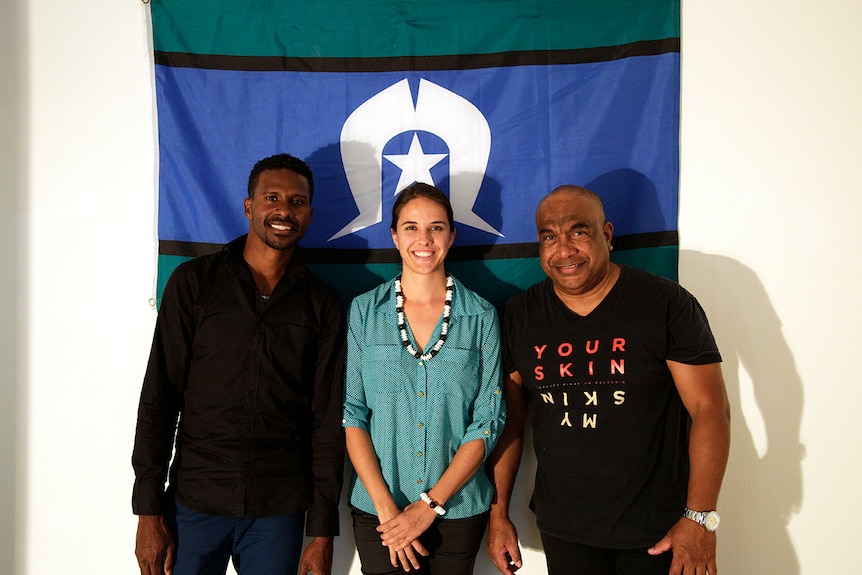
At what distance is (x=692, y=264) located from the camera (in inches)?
99.1

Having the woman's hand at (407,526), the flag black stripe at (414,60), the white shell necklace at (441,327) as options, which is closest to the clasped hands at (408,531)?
the woman's hand at (407,526)

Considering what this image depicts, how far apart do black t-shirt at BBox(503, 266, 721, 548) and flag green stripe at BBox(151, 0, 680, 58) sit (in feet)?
3.60

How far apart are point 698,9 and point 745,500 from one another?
77.4 inches

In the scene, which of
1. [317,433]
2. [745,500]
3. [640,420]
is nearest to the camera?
[640,420]

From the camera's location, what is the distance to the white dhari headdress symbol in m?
2.49

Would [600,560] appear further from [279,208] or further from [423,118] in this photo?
[423,118]

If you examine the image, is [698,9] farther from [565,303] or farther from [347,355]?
[347,355]

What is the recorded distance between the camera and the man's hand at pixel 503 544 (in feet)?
7.06

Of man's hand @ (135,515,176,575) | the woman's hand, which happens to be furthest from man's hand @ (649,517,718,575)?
man's hand @ (135,515,176,575)

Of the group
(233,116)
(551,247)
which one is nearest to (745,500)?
(551,247)

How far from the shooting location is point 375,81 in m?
2.49

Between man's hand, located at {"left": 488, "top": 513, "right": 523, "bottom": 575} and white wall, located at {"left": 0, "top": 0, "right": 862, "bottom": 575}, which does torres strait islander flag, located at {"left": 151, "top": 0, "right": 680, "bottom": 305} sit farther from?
man's hand, located at {"left": 488, "top": 513, "right": 523, "bottom": 575}

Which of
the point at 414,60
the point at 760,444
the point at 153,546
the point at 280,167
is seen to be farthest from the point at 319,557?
the point at 414,60

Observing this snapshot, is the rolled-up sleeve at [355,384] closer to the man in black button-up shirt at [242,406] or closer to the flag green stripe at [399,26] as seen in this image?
the man in black button-up shirt at [242,406]
